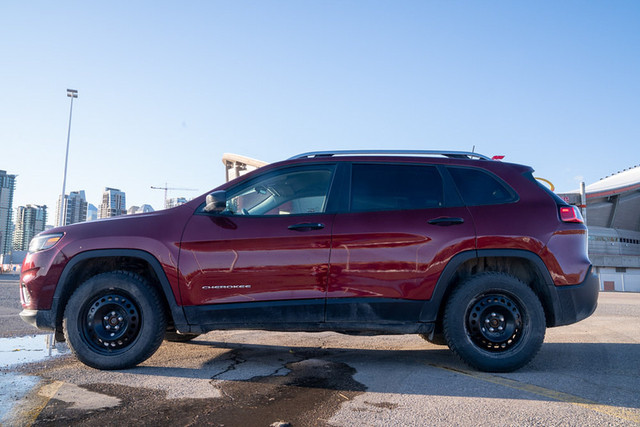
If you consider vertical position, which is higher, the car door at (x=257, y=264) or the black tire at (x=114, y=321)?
the car door at (x=257, y=264)

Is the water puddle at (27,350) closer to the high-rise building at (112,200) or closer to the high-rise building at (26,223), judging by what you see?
the high-rise building at (112,200)

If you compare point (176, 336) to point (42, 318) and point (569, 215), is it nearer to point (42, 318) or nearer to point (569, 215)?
point (42, 318)

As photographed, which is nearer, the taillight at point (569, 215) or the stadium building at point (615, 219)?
the taillight at point (569, 215)

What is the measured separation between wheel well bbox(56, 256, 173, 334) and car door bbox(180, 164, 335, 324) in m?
0.42

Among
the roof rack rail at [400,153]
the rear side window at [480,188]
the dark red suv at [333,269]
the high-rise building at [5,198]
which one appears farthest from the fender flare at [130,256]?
the high-rise building at [5,198]

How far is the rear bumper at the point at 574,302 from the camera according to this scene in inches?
160

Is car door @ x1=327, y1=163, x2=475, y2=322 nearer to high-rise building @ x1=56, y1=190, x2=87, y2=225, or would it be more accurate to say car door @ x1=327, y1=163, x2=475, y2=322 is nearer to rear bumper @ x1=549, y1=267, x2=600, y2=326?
rear bumper @ x1=549, y1=267, x2=600, y2=326

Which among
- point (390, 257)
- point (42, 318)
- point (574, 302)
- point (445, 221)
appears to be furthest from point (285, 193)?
point (574, 302)

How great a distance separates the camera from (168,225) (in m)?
4.21

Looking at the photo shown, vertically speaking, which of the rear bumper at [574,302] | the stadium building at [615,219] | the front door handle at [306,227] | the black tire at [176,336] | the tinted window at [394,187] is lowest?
the black tire at [176,336]

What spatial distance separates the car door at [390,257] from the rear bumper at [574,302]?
0.86m

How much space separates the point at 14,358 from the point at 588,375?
5146 millimetres

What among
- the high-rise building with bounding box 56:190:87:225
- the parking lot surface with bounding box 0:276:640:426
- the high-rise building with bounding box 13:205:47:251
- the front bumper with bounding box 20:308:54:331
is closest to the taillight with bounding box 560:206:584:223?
the parking lot surface with bounding box 0:276:640:426

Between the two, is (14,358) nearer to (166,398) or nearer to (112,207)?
(166,398)
